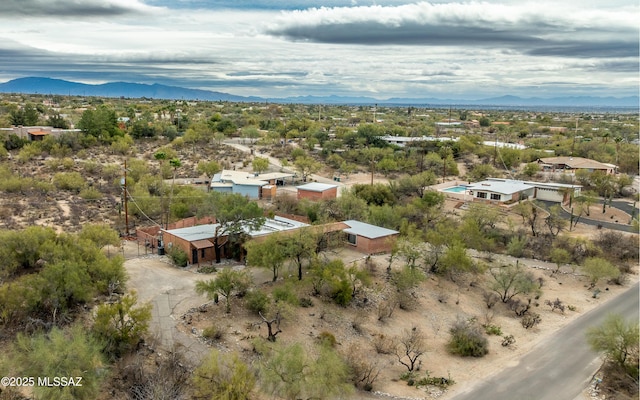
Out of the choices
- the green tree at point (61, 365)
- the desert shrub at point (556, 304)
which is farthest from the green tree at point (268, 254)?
the desert shrub at point (556, 304)

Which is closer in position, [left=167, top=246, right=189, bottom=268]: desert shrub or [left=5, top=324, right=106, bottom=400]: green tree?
[left=5, top=324, right=106, bottom=400]: green tree

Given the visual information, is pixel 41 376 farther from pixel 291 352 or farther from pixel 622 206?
pixel 622 206

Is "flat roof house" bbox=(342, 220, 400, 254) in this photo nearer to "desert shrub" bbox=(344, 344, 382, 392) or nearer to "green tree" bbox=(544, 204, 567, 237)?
"desert shrub" bbox=(344, 344, 382, 392)

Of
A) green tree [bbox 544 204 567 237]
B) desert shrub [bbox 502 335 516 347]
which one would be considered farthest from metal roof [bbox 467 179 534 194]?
desert shrub [bbox 502 335 516 347]

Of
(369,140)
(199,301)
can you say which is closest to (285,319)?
(199,301)

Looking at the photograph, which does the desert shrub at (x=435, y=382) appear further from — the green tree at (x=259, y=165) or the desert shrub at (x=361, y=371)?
the green tree at (x=259, y=165)

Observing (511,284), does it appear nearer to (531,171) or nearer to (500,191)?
(500,191)
